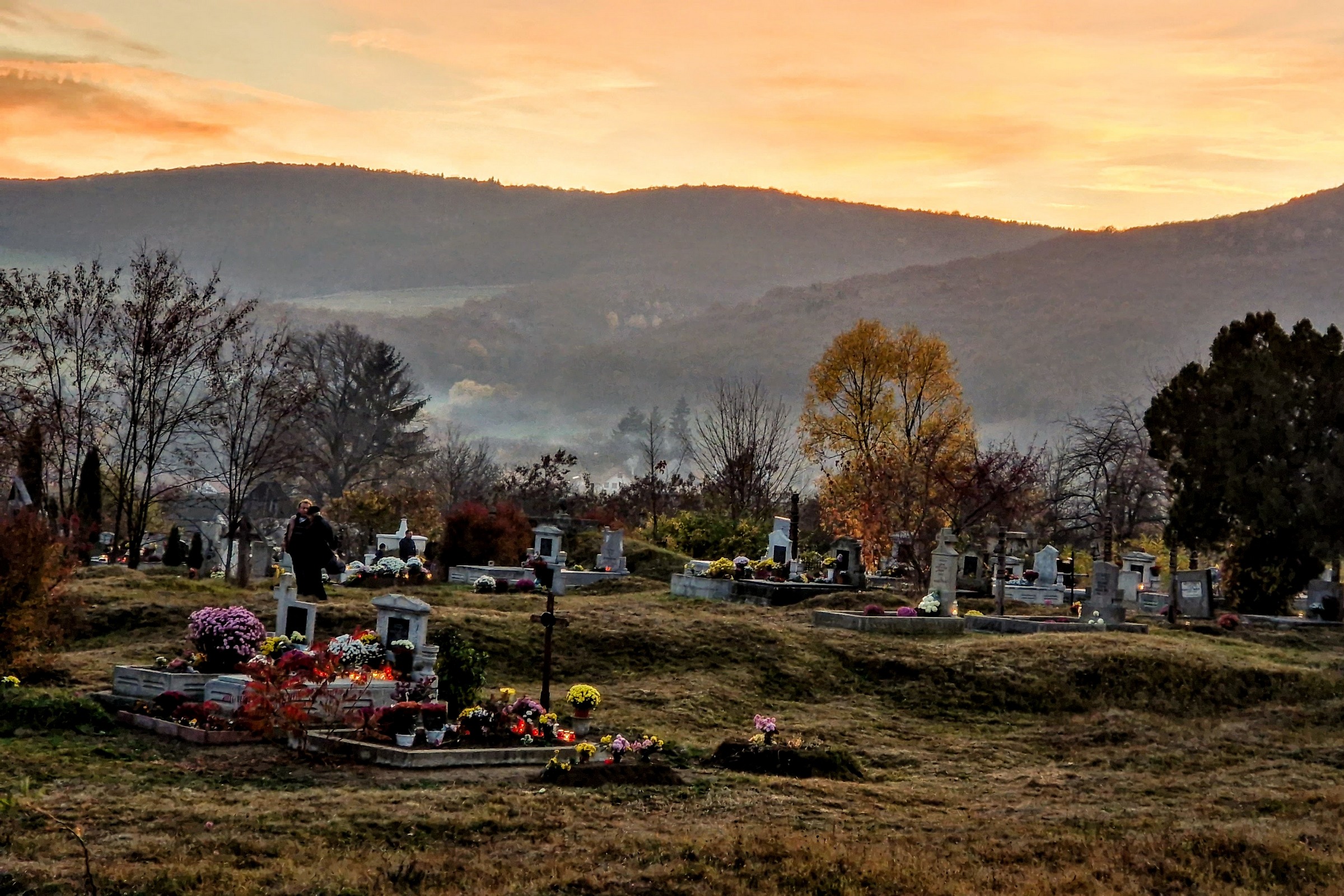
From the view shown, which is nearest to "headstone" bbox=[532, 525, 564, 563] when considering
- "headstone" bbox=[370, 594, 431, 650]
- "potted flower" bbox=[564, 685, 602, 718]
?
"headstone" bbox=[370, 594, 431, 650]

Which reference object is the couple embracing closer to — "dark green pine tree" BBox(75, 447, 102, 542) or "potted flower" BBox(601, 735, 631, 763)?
"potted flower" BBox(601, 735, 631, 763)

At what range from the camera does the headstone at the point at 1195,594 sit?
35.9 m

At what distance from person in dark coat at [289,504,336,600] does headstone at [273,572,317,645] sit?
12.4 feet

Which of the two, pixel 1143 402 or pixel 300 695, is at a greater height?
pixel 1143 402

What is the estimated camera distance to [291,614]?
21.0 meters

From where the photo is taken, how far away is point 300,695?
16.9 m

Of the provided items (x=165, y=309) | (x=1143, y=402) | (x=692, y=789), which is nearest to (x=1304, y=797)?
(x=692, y=789)

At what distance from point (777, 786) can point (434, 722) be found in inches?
168

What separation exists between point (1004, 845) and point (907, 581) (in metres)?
26.2

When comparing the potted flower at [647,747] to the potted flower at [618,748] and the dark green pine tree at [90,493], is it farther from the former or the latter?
the dark green pine tree at [90,493]

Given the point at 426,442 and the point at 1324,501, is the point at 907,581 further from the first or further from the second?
the point at 426,442

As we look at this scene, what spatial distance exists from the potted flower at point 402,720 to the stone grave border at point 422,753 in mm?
209

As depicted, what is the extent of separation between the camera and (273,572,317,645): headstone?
2084cm

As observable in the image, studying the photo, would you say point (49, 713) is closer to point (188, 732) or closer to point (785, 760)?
point (188, 732)
